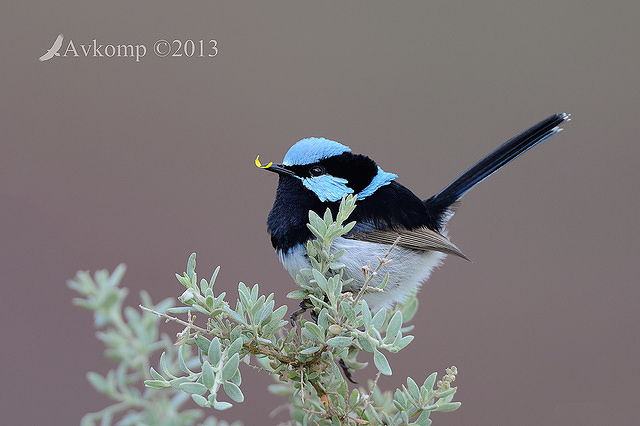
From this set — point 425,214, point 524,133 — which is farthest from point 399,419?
point 524,133

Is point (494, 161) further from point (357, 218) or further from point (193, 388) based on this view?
point (193, 388)

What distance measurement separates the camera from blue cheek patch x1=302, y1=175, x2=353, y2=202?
1637 millimetres

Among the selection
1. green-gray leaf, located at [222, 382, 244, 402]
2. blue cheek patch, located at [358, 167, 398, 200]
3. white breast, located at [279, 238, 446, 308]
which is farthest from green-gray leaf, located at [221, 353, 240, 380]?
blue cheek patch, located at [358, 167, 398, 200]

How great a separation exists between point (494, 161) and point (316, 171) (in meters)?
0.76

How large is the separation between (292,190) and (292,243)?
0.16 m

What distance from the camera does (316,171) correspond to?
1655mm

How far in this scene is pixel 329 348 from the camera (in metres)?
1.05

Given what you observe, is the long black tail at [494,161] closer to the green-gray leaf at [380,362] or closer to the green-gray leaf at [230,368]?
the green-gray leaf at [380,362]

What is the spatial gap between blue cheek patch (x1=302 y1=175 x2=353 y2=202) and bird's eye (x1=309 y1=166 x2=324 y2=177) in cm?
1

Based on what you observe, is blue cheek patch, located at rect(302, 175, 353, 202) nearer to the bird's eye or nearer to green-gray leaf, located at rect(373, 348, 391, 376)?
the bird's eye

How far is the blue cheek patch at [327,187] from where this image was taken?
64.4 inches

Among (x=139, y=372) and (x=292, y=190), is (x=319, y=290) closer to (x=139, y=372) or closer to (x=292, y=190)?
(x=139, y=372)

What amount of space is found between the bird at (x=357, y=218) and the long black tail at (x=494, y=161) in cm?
33

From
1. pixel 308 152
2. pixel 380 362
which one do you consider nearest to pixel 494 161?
pixel 308 152
